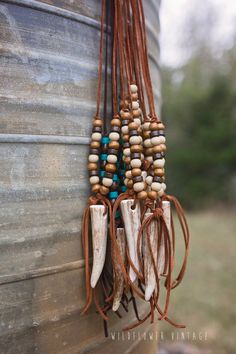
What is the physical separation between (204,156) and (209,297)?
13.2ft

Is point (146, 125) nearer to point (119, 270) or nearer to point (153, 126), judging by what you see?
point (153, 126)

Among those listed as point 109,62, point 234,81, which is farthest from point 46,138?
point 234,81

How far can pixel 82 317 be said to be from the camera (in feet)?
2.50

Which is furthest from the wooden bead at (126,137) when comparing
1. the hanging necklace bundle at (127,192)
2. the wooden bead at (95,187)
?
the wooden bead at (95,187)

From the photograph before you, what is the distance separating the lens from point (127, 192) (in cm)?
77

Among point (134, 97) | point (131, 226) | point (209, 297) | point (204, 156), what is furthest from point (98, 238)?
point (204, 156)

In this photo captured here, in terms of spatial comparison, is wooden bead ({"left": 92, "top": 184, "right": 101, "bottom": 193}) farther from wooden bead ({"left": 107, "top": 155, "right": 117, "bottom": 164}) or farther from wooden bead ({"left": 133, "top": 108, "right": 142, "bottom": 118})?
wooden bead ({"left": 133, "top": 108, "right": 142, "bottom": 118})

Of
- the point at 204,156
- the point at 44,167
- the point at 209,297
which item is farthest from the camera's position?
the point at 204,156

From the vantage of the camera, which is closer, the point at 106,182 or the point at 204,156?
the point at 106,182

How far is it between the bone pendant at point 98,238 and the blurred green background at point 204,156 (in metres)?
2.09

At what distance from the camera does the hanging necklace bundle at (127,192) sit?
2.42ft

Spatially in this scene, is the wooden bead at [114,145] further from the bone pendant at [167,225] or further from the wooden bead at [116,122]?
the bone pendant at [167,225]

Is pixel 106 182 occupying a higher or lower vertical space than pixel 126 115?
lower

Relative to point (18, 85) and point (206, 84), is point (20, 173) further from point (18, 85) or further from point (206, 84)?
Result: point (206, 84)
